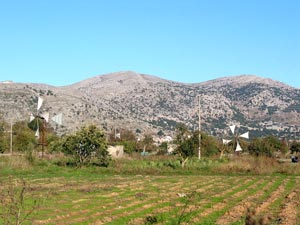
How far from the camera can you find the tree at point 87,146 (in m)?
41.2

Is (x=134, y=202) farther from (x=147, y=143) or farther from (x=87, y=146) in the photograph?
(x=147, y=143)

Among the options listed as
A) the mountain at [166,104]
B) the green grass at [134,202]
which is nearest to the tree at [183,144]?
the green grass at [134,202]

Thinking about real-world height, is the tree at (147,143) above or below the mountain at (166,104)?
below

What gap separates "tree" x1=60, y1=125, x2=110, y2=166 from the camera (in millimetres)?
41219

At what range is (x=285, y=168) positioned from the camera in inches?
1607

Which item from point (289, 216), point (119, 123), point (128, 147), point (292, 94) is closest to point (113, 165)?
point (289, 216)

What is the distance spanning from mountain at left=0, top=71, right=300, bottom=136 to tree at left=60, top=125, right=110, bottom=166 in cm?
6121

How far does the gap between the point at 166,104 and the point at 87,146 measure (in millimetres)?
109632

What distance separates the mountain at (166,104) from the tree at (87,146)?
6121 cm

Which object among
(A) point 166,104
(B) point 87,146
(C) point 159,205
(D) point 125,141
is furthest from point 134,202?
(A) point 166,104

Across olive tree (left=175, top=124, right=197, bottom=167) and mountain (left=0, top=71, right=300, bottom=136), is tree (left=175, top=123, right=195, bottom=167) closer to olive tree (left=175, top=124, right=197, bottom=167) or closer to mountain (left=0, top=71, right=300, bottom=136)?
olive tree (left=175, top=124, right=197, bottom=167)

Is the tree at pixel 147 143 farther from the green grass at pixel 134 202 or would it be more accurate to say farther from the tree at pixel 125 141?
the green grass at pixel 134 202

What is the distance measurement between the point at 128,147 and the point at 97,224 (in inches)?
2390

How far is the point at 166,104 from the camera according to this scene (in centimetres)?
15025
